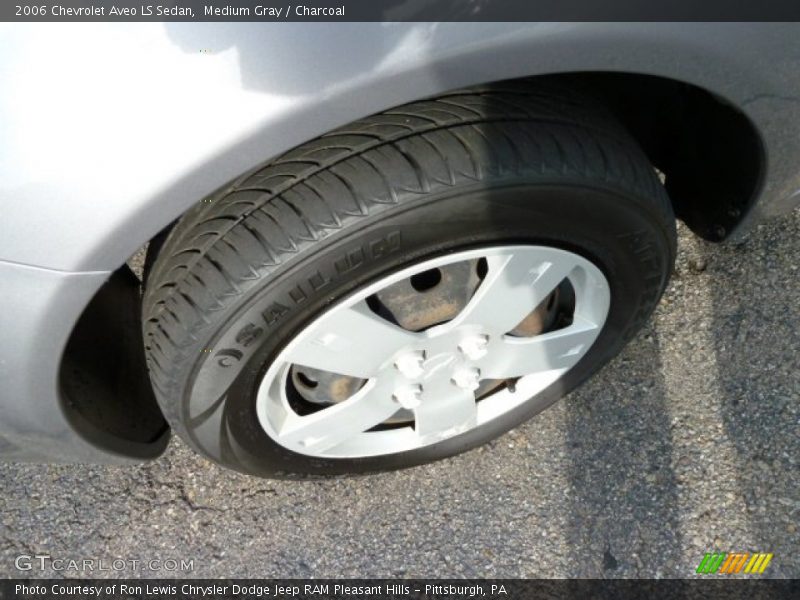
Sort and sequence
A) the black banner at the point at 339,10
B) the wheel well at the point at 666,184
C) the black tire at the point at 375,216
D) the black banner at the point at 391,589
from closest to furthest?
the black banner at the point at 339,10
the black tire at the point at 375,216
the wheel well at the point at 666,184
the black banner at the point at 391,589

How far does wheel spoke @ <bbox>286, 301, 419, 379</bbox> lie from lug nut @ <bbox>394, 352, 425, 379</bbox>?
1.4 inches

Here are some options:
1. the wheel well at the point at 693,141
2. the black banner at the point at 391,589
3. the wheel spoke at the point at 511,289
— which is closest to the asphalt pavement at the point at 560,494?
the black banner at the point at 391,589

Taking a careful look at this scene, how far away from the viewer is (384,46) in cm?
108

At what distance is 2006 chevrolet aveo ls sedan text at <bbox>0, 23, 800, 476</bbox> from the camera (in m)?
1.07

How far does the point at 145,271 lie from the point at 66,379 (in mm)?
249

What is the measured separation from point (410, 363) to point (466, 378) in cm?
15

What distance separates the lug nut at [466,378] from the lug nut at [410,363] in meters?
0.10

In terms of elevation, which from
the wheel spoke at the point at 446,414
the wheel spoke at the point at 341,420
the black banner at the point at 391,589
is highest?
the wheel spoke at the point at 341,420

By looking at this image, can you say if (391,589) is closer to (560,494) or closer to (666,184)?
(560,494)

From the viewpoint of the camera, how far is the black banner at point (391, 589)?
1.76 metres

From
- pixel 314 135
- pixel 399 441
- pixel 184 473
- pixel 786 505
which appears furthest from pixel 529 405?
pixel 314 135

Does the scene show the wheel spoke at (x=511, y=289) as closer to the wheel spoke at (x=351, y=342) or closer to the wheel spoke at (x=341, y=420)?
the wheel spoke at (x=351, y=342)

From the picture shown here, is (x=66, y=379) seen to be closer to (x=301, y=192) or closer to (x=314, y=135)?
(x=301, y=192)

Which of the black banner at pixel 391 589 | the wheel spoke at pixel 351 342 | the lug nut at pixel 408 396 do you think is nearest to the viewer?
the wheel spoke at pixel 351 342
